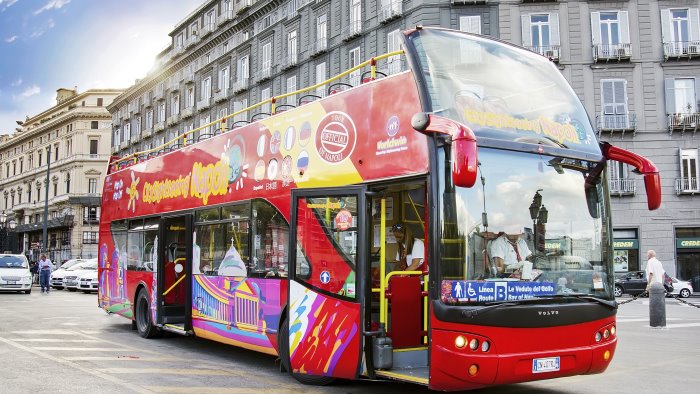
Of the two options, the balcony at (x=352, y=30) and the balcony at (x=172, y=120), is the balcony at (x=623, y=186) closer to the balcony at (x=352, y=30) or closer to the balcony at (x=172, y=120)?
the balcony at (x=352, y=30)

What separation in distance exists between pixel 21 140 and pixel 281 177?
97966 mm

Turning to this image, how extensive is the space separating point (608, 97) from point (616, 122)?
132cm

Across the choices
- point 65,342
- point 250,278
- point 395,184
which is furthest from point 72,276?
point 395,184

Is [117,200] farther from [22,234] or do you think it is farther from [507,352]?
[22,234]

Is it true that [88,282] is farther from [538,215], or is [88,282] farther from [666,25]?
[666,25]

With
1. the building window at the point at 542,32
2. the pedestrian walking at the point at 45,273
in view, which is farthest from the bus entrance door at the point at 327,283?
the building window at the point at 542,32

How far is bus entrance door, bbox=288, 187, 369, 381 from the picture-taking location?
7.66m

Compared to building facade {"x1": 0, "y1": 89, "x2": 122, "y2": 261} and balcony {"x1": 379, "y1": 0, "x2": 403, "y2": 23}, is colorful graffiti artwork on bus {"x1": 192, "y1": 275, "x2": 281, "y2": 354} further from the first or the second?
building facade {"x1": 0, "y1": 89, "x2": 122, "y2": 261}

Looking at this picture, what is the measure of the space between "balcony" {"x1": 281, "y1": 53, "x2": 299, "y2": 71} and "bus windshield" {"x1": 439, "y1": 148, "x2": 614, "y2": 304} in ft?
117

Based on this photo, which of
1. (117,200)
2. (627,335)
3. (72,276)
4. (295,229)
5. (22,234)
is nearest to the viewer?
(295,229)

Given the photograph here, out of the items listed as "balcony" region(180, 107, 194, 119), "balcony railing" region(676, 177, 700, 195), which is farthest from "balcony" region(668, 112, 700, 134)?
"balcony" region(180, 107, 194, 119)

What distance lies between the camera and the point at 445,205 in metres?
6.61

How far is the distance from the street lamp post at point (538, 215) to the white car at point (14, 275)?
2680 centimetres

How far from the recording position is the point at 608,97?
3394 centimetres
